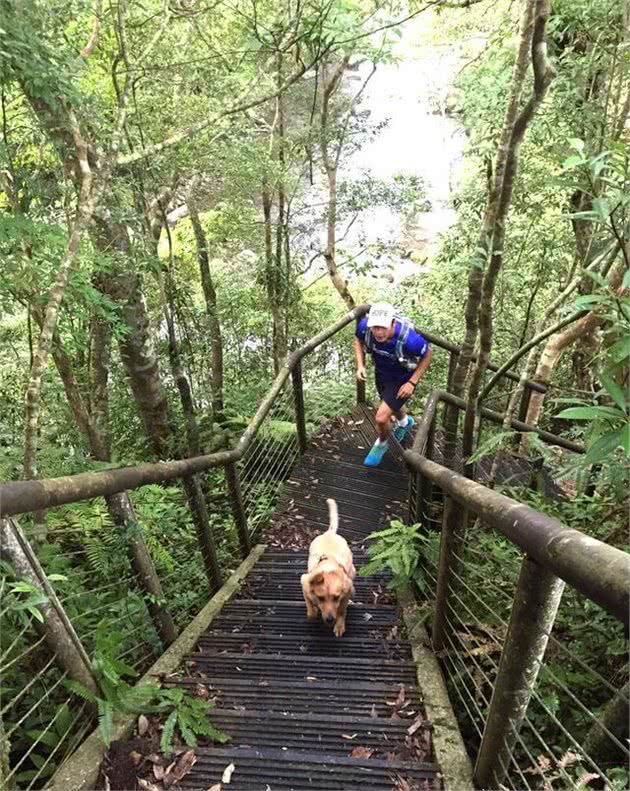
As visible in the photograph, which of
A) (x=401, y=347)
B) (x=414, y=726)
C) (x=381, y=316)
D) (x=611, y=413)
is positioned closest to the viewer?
(x=611, y=413)

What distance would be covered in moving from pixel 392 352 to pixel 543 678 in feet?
12.4

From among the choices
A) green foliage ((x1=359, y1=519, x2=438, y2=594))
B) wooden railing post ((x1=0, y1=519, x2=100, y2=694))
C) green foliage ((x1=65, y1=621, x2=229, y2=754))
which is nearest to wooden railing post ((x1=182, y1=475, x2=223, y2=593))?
green foliage ((x1=359, y1=519, x2=438, y2=594))

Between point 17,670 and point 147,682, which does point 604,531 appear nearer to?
point 147,682

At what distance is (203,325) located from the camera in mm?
9586

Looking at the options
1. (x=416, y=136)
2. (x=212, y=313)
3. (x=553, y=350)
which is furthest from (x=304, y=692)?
(x=416, y=136)

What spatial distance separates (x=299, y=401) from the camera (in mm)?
6594

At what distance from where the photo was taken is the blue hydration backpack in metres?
5.78

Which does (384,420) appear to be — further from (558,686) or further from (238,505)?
(558,686)

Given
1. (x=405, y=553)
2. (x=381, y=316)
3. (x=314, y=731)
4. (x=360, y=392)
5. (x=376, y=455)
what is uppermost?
(x=381, y=316)

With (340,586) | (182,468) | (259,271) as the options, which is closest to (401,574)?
(340,586)

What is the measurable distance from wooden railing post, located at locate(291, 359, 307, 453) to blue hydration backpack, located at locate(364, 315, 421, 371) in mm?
825

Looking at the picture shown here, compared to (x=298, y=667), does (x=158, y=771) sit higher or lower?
higher

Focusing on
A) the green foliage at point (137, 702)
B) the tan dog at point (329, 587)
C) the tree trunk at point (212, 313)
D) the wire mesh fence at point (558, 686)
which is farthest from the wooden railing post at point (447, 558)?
the tree trunk at point (212, 313)

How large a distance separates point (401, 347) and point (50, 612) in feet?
14.2
